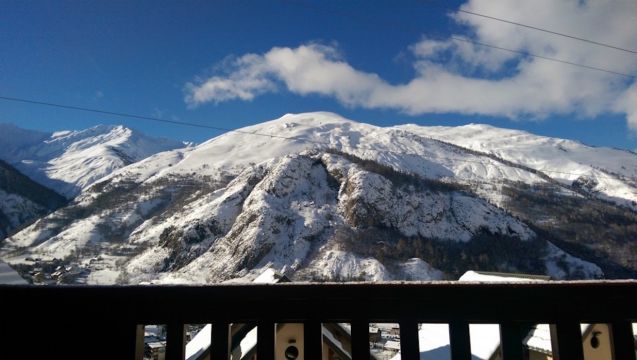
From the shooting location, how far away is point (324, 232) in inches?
5925

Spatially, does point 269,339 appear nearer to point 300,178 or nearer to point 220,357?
point 220,357

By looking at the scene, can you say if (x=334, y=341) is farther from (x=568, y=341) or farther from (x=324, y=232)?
(x=324, y=232)

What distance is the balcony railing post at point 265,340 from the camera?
106 inches

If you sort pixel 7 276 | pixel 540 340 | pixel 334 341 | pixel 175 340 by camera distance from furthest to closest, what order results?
pixel 540 340 < pixel 334 341 < pixel 7 276 < pixel 175 340

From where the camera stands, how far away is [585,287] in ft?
8.62

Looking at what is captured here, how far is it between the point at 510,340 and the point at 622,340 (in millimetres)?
627

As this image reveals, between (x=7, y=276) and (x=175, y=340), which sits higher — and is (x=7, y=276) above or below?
above

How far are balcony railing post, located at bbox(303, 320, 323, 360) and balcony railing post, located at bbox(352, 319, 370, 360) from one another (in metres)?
0.18

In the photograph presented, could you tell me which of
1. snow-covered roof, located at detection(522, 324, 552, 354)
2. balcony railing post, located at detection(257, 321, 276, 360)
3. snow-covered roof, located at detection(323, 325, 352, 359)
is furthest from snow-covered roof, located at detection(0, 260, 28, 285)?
snow-covered roof, located at detection(522, 324, 552, 354)

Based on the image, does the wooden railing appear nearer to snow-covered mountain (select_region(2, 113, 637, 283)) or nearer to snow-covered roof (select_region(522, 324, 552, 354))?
snow-covered roof (select_region(522, 324, 552, 354))

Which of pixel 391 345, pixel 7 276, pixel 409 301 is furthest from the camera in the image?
pixel 391 345

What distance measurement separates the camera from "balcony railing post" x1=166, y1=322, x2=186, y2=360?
275cm

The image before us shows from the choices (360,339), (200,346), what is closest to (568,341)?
(360,339)

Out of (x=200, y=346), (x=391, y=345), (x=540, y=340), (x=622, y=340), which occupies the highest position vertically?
Result: (x=622, y=340)
